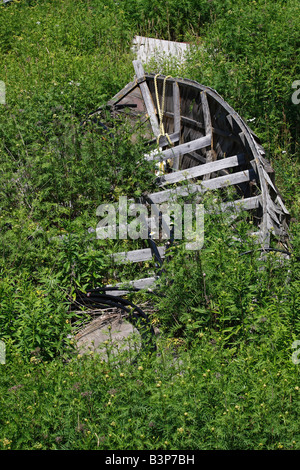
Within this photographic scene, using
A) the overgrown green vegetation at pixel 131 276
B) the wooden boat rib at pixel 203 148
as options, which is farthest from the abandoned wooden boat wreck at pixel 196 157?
the overgrown green vegetation at pixel 131 276

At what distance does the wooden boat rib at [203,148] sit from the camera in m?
5.62

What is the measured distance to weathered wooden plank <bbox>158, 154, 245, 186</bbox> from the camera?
21.4 ft

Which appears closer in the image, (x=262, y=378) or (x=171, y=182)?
(x=262, y=378)

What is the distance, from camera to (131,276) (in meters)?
5.67

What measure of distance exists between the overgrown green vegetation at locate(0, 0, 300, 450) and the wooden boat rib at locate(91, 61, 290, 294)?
0.31 m

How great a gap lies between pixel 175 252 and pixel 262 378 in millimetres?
1680

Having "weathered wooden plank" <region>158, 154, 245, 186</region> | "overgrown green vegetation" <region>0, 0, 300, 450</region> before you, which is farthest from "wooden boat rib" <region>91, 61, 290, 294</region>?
"overgrown green vegetation" <region>0, 0, 300, 450</region>

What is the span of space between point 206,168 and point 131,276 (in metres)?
1.85

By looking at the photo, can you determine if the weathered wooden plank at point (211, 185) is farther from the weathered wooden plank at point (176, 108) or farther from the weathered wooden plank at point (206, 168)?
the weathered wooden plank at point (176, 108)

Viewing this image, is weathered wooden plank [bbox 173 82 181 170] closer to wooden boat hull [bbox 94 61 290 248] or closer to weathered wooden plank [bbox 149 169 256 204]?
wooden boat hull [bbox 94 61 290 248]

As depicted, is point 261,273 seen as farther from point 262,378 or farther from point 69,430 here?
point 69,430
